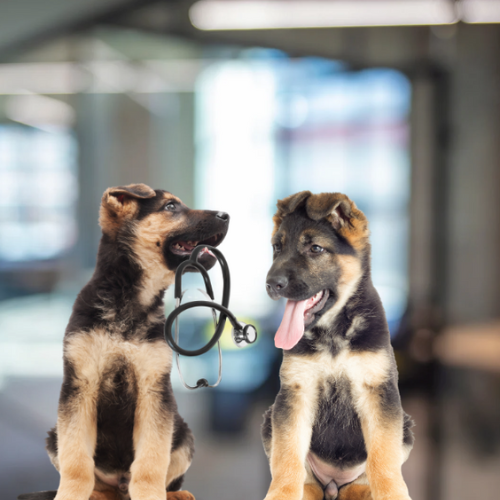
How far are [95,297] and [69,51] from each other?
8.17 ft

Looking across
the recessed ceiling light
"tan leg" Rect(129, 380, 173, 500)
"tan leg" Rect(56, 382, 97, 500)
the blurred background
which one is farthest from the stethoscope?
the recessed ceiling light

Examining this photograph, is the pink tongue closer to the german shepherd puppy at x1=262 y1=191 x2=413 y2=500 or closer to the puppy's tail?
the german shepherd puppy at x1=262 y1=191 x2=413 y2=500

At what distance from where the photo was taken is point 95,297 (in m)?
1.08

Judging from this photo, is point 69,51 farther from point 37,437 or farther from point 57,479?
point 57,479

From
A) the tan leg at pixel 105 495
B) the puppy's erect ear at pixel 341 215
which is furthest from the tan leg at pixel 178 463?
the puppy's erect ear at pixel 341 215

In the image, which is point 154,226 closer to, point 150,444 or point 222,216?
point 222,216

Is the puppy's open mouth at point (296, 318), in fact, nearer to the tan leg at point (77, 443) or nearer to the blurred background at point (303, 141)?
the tan leg at point (77, 443)

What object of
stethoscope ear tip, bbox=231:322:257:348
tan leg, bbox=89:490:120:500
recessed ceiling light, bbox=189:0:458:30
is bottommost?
tan leg, bbox=89:490:120:500

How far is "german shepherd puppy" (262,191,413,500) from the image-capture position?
37.3 inches

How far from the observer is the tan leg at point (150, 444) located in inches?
39.8

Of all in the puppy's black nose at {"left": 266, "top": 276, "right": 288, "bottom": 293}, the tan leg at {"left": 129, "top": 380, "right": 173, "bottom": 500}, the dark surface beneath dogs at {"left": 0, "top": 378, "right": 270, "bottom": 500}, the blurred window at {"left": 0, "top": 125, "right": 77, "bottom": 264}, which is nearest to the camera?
the puppy's black nose at {"left": 266, "top": 276, "right": 288, "bottom": 293}

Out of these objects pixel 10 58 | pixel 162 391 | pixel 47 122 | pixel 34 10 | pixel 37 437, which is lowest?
pixel 37 437

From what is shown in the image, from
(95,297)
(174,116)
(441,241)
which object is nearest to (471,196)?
(441,241)

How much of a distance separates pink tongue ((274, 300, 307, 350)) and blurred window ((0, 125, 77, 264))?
2.19 m
